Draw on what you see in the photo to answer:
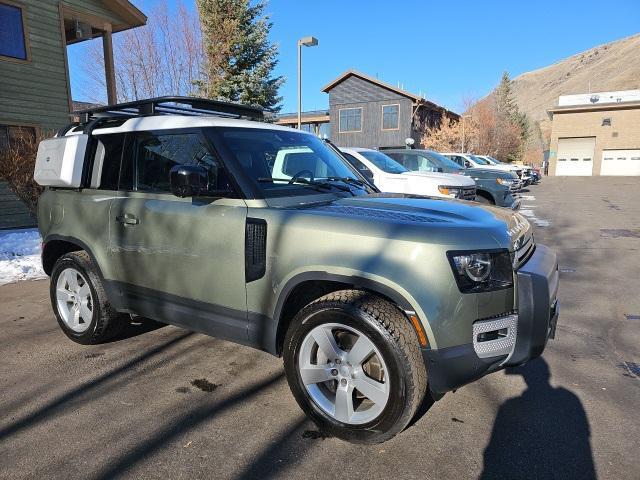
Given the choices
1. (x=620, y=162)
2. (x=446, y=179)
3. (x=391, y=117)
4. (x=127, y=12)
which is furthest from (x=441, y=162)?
(x=620, y=162)

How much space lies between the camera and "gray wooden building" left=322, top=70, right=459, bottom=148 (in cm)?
3478

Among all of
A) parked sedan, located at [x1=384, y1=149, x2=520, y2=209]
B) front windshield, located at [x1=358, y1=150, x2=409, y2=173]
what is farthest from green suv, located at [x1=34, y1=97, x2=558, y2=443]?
parked sedan, located at [x1=384, y1=149, x2=520, y2=209]

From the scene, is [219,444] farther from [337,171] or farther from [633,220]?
[633,220]

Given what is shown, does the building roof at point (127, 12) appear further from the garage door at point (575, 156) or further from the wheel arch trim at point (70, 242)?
the garage door at point (575, 156)

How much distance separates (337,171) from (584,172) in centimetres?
4375

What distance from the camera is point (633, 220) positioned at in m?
11.8

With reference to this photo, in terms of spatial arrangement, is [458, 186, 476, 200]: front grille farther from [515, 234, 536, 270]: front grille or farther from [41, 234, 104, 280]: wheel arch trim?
[41, 234, 104, 280]: wheel arch trim

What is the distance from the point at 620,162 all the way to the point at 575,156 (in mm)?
3509

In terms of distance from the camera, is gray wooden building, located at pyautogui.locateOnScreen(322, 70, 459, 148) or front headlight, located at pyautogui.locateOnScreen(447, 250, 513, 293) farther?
gray wooden building, located at pyautogui.locateOnScreen(322, 70, 459, 148)

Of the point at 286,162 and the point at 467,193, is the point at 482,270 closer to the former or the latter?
the point at 286,162

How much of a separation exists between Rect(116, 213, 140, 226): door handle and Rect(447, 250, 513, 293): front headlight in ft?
7.69

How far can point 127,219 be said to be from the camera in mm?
3471

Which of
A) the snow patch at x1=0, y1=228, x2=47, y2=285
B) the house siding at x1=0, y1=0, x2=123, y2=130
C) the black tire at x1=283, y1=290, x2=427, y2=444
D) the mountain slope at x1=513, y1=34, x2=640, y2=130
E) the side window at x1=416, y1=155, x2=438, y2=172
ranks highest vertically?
the mountain slope at x1=513, y1=34, x2=640, y2=130

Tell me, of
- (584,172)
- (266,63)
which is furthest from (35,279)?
(584,172)
